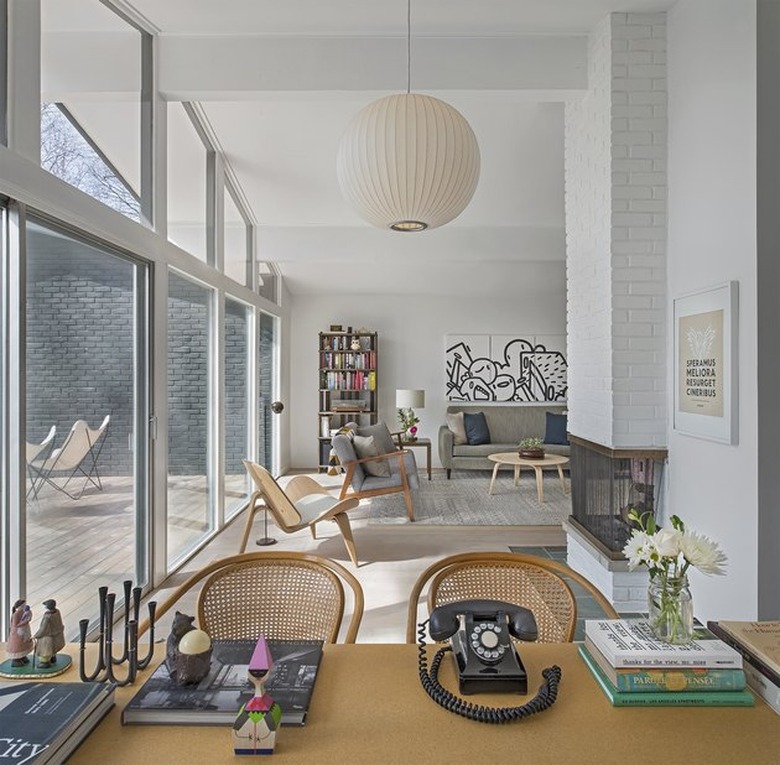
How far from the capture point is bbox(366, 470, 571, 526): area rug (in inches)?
199

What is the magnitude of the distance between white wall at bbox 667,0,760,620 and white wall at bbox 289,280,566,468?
4.95 m

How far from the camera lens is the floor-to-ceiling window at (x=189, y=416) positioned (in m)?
3.79

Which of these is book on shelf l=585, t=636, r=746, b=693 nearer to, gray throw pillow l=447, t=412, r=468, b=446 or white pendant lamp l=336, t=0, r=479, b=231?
white pendant lamp l=336, t=0, r=479, b=231

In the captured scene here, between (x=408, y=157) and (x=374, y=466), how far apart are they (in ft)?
11.5

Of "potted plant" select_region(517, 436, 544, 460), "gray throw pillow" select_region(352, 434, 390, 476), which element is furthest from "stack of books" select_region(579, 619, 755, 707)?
"potted plant" select_region(517, 436, 544, 460)

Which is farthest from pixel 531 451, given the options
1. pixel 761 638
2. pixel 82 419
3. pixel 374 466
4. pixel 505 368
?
pixel 761 638

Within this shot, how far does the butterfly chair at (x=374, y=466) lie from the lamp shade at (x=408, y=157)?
115 inches

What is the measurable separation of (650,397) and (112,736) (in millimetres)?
2856

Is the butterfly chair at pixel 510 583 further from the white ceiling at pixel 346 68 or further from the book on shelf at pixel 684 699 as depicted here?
the white ceiling at pixel 346 68

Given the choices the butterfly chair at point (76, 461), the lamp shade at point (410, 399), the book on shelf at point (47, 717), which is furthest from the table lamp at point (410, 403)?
the book on shelf at point (47, 717)

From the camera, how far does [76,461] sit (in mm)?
2656

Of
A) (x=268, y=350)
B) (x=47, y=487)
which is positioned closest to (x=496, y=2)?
(x=47, y=487)

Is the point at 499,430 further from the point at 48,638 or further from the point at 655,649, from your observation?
the point at 48,638

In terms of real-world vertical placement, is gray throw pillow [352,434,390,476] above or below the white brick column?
below
